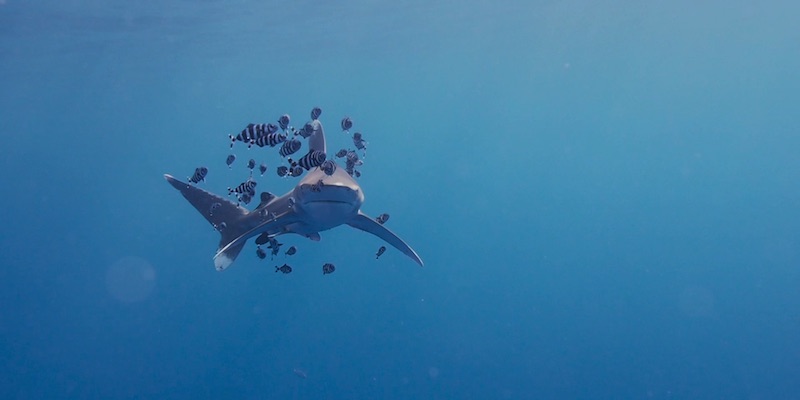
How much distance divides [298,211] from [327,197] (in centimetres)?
105

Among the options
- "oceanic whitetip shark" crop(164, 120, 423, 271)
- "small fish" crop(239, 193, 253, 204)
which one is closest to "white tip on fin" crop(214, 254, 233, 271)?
"oceanic whitetip shark" crop(164, 120, 423, 271)

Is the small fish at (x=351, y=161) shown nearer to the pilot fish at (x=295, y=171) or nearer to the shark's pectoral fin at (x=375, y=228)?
the pilot fish at (x=295, y=171)

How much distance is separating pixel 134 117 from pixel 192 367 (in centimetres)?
4101

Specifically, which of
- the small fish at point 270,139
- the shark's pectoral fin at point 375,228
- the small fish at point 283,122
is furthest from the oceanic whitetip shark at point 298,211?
the small fish at point 270,139

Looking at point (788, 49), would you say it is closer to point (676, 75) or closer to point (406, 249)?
point (676, 75)

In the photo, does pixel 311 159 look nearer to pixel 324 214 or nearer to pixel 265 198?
pixel 324 214

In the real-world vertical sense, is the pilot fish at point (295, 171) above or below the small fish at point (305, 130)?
below

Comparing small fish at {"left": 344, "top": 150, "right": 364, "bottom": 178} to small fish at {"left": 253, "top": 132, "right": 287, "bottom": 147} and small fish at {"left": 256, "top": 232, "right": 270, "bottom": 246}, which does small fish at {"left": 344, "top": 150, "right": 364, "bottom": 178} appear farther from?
small fish at {"left": 256, "top": 232, "right": 270, "bottom": 246}

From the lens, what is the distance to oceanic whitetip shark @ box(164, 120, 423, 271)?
8.20 m

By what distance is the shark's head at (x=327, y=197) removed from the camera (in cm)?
795

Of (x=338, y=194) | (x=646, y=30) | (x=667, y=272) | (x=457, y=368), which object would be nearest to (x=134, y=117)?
(x=457, y=368)

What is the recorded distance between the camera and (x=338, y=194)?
809 cm

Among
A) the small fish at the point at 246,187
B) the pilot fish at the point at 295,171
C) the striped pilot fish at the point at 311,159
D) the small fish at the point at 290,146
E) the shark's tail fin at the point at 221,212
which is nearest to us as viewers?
the striped pilot fish at the point at 311,159

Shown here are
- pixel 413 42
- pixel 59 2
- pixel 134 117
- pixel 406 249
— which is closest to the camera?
pixel 406 249
